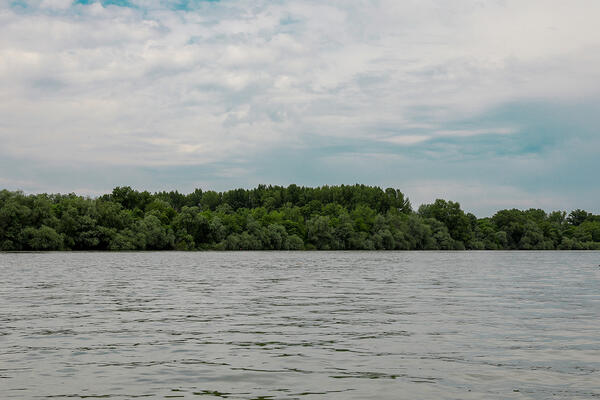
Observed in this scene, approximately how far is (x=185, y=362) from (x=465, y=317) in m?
12.6

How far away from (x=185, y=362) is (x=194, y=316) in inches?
350

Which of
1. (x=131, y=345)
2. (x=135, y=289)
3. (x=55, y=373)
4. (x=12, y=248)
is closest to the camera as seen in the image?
(x=55, y=373)

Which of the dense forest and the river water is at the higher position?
the dense forest

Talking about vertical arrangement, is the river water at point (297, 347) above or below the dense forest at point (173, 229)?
below

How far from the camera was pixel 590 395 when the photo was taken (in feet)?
38.8

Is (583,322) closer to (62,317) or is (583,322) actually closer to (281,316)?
(281,316)

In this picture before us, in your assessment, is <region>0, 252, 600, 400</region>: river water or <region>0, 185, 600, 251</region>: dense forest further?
<region>0, 185, 600, 251</region>: dense forest

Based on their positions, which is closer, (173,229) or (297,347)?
(297,347)

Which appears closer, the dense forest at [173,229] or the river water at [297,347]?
the river water at [297,347]

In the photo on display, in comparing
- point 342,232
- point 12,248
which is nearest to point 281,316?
point 12,248

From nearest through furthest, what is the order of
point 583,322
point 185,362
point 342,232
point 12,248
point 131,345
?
1. point 185,362
2. point 131,345
3. point 583,322
4. point 12,248
5. point 342,232

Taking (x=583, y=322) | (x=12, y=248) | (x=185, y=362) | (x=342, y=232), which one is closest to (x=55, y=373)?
(x=185, y=362)

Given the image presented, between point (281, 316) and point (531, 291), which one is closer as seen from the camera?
point (281, 316)

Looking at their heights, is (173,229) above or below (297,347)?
above
